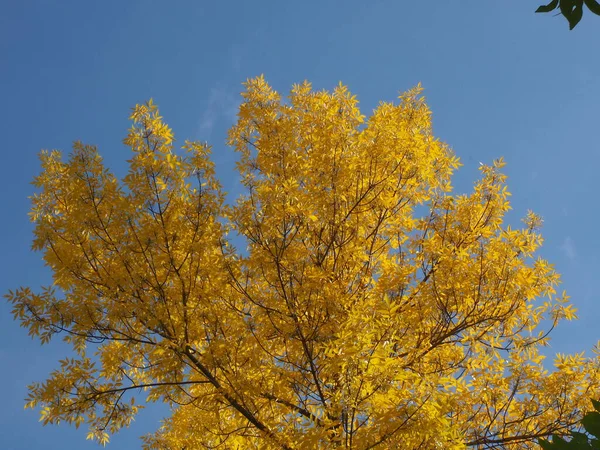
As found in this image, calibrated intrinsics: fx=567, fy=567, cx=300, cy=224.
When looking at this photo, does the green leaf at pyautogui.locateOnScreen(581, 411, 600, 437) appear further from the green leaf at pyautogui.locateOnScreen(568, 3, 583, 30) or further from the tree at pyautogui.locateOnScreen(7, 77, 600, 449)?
the tree at pyautogui.locateOnScreen(7, 77, 600, 449)

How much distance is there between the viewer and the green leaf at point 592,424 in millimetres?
1655

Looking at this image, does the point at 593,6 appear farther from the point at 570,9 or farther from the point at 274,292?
the point at 274,292

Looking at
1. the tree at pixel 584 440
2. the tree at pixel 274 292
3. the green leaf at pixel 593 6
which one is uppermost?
the tree at pixel 274 292

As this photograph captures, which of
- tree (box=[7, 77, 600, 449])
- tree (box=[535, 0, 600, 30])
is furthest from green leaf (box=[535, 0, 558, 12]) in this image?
tree (box=[7, 77, 600, 449])

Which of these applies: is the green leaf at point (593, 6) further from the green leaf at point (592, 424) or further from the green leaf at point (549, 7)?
the green leaf at point (592, 424)

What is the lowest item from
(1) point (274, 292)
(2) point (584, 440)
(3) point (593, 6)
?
(2) point (584, 440)

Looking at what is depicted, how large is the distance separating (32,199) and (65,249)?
112 cm

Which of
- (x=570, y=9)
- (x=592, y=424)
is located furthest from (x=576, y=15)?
(x=592, y=424)

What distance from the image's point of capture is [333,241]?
17.7 feet

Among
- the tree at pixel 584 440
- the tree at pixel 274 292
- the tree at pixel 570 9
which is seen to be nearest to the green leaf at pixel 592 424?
the tree at pixel 584 440

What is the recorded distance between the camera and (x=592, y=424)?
1.67 metres

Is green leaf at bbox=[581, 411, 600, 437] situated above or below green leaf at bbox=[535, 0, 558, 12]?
below

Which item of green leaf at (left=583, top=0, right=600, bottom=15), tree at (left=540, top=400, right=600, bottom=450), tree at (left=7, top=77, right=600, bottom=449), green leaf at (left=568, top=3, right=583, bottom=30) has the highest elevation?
tree at (left=7, top=77, right=600, bottom=449)

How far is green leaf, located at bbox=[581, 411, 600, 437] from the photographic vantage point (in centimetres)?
166
